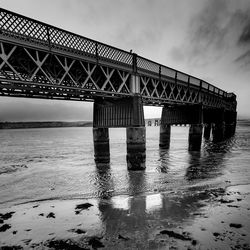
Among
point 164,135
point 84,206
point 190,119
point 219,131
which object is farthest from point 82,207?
point 219,131

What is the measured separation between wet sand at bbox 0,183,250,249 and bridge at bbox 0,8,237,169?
22.2 feet

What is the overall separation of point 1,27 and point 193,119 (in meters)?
23.9

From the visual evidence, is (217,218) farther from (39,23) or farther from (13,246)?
(39,23)

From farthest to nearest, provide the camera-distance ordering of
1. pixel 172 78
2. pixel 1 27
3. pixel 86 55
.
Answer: pixel 172 78 < pixel 86 55 < pixel 1 27

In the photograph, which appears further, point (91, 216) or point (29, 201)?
point (29, 201)

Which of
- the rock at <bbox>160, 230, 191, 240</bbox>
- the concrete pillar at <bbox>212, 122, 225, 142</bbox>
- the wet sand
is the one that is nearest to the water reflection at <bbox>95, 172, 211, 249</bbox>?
the wet sand

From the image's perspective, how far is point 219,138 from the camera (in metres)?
39.8

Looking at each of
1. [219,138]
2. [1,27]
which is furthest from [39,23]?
[219,138]

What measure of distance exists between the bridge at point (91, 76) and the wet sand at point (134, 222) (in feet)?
22.2

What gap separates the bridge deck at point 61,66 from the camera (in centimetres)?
1059

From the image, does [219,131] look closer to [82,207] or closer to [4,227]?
[82,207]

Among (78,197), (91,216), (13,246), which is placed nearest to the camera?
(13,246)

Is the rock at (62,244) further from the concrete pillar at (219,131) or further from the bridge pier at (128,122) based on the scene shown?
the concrete pillar at (219,131)

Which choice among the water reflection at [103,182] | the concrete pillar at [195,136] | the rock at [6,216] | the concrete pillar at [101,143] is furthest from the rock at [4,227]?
the concrete pillar at [195,136]
